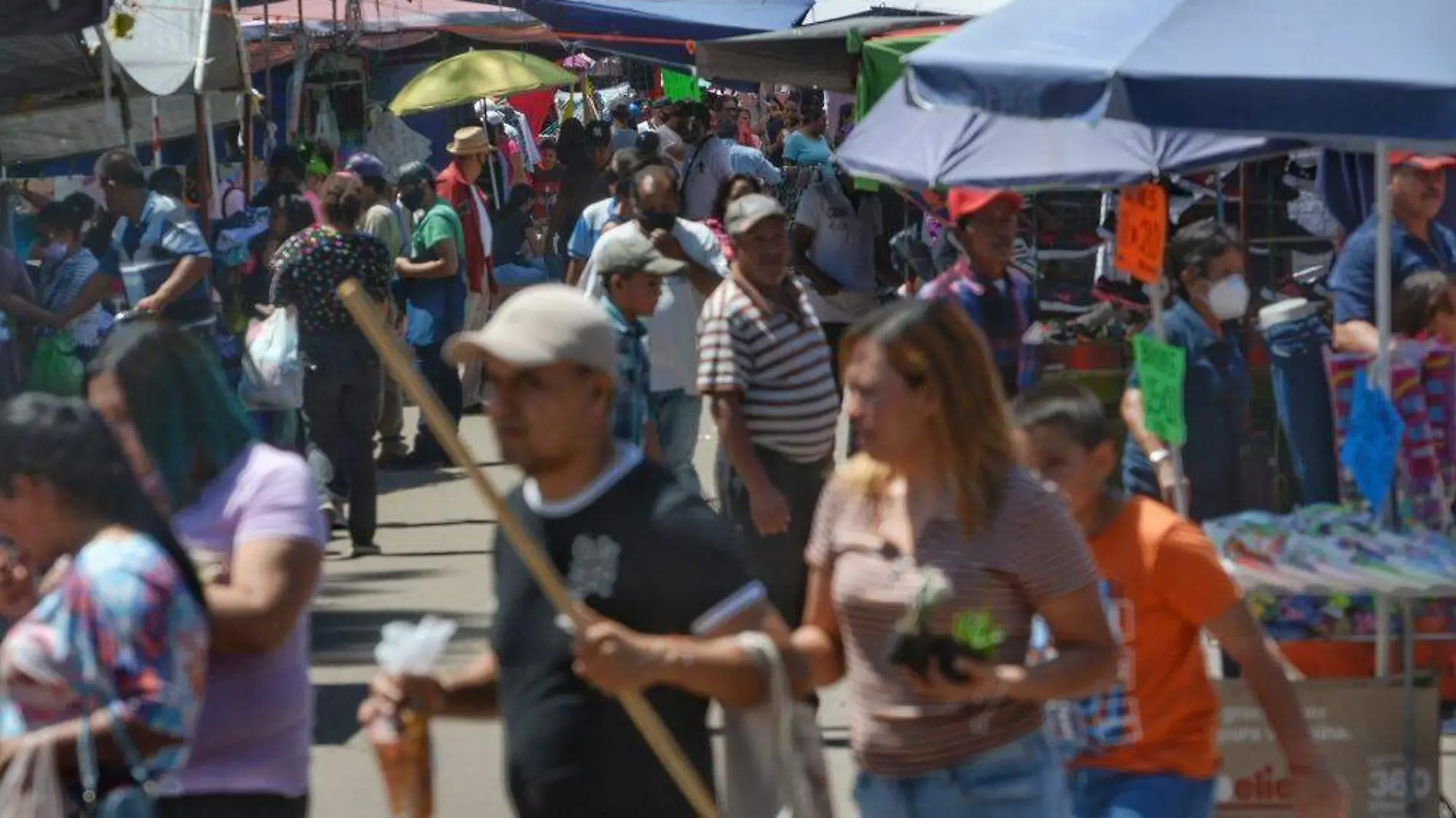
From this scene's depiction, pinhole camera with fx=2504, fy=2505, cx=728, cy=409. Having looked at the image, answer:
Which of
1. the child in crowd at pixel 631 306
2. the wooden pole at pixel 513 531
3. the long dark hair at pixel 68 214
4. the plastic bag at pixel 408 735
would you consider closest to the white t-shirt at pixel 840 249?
the long dark hair at pixel 68 214

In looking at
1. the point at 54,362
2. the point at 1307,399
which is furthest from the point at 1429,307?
the point at 54,362

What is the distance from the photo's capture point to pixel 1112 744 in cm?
459

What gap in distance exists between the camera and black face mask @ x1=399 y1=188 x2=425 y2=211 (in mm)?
15805

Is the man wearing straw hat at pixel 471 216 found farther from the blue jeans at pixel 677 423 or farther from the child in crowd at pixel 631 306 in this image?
the child in crowd at pixel 631 306

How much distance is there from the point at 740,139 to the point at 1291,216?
18387 mm

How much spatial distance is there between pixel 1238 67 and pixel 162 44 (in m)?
8.87

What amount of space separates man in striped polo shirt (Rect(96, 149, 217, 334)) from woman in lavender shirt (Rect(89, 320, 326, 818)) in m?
7.39

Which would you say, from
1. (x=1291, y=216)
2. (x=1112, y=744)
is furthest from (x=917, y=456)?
(x=1291, y=216)

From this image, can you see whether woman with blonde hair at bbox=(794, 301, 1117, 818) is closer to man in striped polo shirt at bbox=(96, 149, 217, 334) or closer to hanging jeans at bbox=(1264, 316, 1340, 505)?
hanging jeans at bbox=(1264, 316, 1340, 505)

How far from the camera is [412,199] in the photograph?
15.9 m

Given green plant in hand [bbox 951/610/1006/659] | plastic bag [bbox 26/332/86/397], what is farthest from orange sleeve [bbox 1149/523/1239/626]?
plastic bag [bbox 26/332/86/397]

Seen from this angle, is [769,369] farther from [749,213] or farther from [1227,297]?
[1227,297]

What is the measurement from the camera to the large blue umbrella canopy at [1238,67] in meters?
5.33

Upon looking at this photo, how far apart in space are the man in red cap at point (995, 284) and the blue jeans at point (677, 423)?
105cm
